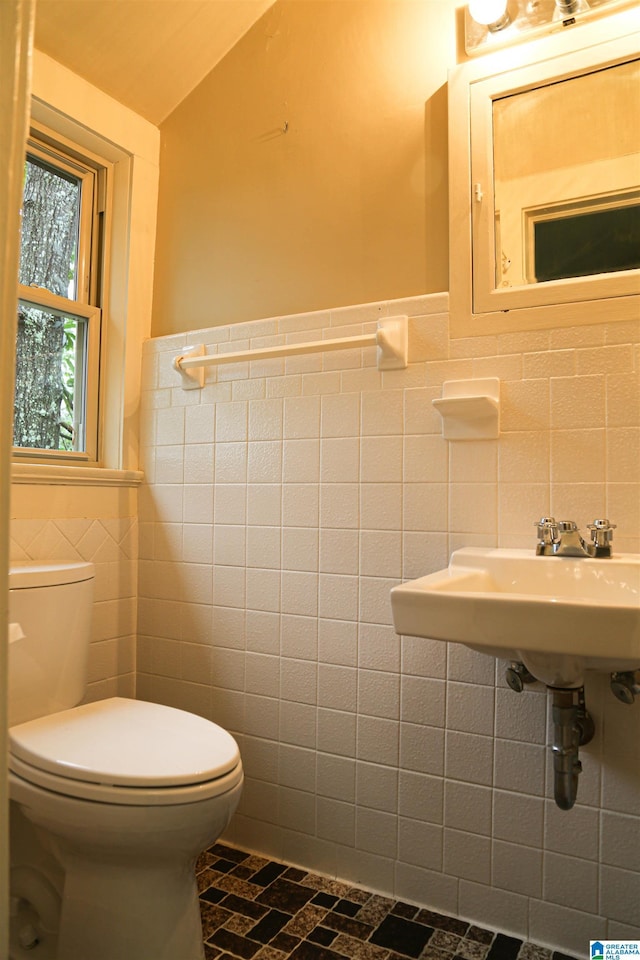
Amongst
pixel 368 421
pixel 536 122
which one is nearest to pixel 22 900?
pixel 368 421

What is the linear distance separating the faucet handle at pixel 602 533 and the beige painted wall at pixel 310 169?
26.2 inches

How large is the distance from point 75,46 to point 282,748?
197cm

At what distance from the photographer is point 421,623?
3.17 ft

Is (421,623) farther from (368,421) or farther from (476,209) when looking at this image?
(476,209)

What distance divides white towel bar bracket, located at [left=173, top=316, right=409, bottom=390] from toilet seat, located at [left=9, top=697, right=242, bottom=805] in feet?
3.00

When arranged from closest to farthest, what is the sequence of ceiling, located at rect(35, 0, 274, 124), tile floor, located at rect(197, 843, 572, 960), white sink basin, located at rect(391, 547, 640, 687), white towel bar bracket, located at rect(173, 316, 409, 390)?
1. white sink basin, located at rect(391, 547, 640, 687)
2. tile floor, located at rect(197, 843, 572, 960)
3. white towel bar bracket, located at rect(173, 316, 409, 390)
4. ceiling, located at rect(35, 0, 274, 124)

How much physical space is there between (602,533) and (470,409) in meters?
0.37

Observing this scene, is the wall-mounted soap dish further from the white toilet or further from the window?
the window

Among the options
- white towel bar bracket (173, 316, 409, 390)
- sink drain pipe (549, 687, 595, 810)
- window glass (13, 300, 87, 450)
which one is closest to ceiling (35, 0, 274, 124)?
window glass (13, 300, 87, 450)

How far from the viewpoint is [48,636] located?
1365 mm

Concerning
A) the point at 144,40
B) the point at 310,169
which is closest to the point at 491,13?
the point at 310,169

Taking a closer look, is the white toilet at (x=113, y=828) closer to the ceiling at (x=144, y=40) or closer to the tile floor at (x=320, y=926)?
the tile floor at (x=320, y=926)

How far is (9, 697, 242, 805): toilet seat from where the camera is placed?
1002 mm

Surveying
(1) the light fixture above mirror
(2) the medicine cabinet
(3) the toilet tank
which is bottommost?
(3) the toilet tank
